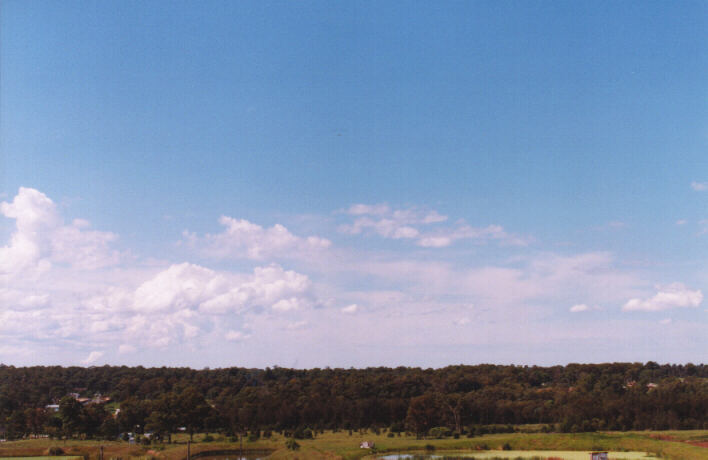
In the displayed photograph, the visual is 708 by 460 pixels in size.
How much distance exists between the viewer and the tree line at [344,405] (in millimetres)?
70375

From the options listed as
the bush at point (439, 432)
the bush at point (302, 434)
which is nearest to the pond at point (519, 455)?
the bush at point (439, 432)

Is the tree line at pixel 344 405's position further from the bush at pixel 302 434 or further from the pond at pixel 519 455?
the pond at pixel 519 455

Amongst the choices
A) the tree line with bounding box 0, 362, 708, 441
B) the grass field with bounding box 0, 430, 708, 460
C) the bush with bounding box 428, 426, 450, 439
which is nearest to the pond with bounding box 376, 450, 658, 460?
the grass field with bounding box 0, 430, 708, 460

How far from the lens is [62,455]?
53.7 m

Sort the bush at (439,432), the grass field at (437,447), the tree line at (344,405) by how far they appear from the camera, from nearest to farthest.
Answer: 1. the grass field at (437,447)
2. the bush at (439,432)
3. the tree line at (344,405)

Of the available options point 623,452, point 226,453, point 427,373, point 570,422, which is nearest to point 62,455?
point 226,453

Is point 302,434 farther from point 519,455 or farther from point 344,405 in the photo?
point 519,455

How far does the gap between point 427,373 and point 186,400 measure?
64.6 meters

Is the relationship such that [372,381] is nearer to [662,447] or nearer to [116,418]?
[116,418]

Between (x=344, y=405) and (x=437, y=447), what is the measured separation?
26.2m

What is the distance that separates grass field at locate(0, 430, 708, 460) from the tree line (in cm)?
569

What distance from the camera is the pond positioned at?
158 ft

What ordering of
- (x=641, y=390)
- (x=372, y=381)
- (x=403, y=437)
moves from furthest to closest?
(x=372, y=381)
(x=641, y=390)
(x=403, y=437)

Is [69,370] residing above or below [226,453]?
above
